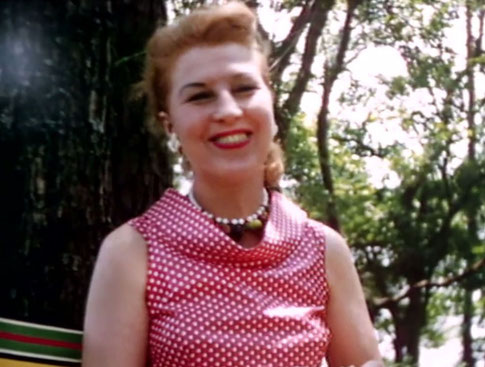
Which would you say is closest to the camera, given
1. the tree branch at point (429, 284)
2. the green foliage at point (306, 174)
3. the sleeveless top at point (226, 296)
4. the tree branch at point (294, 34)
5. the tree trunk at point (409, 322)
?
the sleeveless top at point (226, 296)

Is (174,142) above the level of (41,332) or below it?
above

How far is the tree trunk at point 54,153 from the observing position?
175 centimetres

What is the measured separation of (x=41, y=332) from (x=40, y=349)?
0.10 feet

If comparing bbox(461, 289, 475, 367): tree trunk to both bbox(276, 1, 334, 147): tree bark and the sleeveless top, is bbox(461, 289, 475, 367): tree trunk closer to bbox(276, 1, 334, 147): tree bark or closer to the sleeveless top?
bbox(276, 1, 334, 147): tree bark

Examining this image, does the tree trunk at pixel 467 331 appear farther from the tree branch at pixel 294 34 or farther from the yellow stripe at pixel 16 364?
the yellow stripe at pixel 16 364

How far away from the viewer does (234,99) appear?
164 centimetres

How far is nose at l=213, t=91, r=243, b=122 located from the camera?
162 cm

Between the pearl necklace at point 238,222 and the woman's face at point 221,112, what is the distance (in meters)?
0.06

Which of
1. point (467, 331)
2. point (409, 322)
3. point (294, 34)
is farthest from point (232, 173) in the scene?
point (467, 331)

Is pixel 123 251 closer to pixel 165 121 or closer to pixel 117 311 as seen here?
pixel 117 311

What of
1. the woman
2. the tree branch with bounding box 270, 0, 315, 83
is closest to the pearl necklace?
the woman

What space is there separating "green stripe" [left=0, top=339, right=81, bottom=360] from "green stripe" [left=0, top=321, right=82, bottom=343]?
0.6 inches

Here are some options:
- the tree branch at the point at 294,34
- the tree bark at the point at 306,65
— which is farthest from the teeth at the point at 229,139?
the tree bark at the point at 306,65

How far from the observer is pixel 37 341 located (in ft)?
5.35
